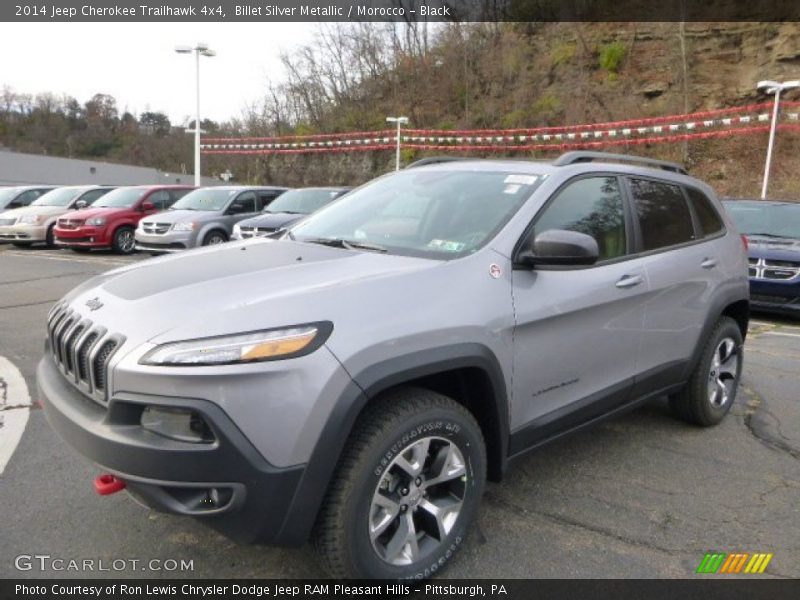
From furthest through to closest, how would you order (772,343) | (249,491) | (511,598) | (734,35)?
(734,35)
(772,343)
(511,598)
(249,491)

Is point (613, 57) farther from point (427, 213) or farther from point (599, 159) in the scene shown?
point (427, 213)

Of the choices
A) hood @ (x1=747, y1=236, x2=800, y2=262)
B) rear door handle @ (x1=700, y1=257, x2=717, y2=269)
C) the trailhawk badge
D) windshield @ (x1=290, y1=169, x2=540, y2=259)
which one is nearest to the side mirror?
windshield @ (x1=290, y1=169, x2=540, y2=259)

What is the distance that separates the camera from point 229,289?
2.36 metres

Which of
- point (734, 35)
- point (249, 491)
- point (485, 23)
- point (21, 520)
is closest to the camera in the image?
point (249, 491)

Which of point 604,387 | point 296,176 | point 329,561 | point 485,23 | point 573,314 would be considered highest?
point 485,23

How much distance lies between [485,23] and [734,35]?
15292 mm

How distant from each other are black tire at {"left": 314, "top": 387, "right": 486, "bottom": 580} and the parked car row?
29.9ft

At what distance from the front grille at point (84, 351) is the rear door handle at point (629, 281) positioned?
2.44 m

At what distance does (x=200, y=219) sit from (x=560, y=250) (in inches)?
427

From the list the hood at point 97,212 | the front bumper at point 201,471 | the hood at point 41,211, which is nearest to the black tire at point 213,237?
the hood at point 97,212

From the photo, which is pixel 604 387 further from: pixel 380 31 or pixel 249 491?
pixel 380 31

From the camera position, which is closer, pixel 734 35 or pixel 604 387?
pixel 604 387

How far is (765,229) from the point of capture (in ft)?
29.9

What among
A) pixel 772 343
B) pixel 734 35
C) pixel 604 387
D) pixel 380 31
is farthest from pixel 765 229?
pixel 380 31
